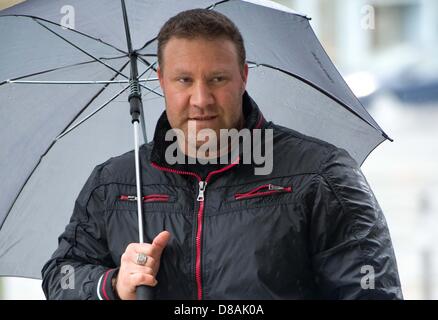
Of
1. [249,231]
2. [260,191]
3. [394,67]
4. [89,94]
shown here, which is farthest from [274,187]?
[394,67]

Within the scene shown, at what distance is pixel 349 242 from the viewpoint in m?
2.42

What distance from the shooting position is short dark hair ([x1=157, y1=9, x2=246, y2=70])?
2.59 metres

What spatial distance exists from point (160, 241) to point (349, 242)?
0.51m

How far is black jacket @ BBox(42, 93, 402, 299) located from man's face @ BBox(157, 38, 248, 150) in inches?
4.4

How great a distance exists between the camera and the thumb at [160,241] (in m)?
2.42

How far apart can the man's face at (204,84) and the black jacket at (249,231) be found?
0.11m

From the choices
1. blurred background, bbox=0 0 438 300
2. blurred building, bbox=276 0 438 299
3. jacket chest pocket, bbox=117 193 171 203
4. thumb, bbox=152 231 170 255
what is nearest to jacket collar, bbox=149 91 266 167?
jacket chest pocket, bbox=117 193 171 203

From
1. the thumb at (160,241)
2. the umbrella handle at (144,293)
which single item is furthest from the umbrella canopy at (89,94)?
the umbrella handle at (144,293)

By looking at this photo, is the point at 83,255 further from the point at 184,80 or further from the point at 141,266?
the point at 184,80

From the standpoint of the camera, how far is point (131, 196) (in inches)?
106

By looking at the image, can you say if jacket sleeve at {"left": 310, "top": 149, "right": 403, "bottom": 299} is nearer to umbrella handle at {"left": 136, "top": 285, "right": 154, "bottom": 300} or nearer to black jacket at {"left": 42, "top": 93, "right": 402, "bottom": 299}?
black jacket at {"left": 42, "top": 93, "right": 402, "bottom": 299}

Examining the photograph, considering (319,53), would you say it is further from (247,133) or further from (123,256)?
(123,256)
